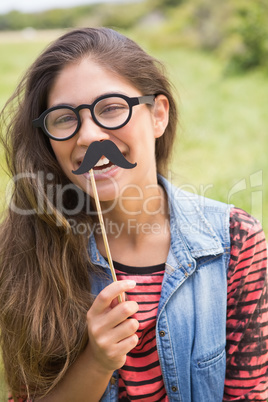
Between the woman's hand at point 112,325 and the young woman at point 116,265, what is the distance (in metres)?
0.15

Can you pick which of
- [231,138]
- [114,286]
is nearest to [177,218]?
[114,286]

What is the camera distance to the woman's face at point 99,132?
120cm

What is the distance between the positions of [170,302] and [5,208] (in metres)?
0.61

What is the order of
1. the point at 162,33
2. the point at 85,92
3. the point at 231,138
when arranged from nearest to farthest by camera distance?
1. the point at 85,92
2. the point at 231,138
3. the point at 162,33

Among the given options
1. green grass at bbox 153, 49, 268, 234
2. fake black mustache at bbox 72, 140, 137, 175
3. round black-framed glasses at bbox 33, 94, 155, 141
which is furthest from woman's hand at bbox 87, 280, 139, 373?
green grass at bbox 153, 49, 268, 234

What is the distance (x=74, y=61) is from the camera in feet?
4.08

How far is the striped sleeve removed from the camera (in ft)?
4.38

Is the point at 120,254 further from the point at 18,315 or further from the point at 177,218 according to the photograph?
the point at 18,315

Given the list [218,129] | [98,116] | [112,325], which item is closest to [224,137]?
[218,129]

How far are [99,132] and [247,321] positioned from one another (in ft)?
2.13

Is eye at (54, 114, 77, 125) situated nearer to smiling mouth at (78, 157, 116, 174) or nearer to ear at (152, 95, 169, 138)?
smiling mouth at (78, 157, 116, 174)

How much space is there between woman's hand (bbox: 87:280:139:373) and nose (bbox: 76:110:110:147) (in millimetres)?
359

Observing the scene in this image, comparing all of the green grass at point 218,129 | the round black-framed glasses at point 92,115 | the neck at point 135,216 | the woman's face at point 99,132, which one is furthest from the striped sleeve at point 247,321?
the green grass at point 218,129

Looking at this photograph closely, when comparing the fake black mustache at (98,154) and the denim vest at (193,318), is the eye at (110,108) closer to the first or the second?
the fake black mustache at (98,154)
